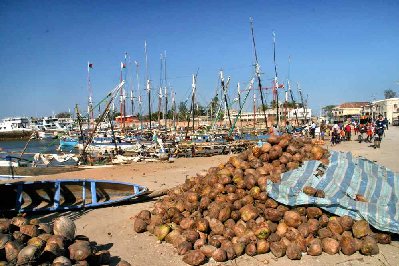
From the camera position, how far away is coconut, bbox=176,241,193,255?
22.8 feet

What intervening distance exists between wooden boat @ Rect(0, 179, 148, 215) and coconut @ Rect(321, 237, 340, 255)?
5.78 m

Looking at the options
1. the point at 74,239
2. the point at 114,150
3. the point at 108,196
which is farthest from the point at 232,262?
the point at 114,150

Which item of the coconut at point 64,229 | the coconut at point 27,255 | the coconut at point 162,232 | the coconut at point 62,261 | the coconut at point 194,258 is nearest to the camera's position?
the coconut at point 27,255

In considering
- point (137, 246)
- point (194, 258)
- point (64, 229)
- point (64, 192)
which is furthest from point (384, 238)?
point (64, 192)

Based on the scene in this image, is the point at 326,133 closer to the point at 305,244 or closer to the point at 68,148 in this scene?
the point at 68,148

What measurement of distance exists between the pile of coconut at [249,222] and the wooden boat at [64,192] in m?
2.74

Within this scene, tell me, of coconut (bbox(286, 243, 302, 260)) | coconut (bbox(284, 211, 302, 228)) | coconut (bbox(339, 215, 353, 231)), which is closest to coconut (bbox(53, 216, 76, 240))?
coconut (bbox(286, 243, 302, 260))

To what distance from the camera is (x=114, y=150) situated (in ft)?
83.7

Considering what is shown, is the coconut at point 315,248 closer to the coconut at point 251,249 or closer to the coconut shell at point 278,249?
the coconut shell at point 278,249

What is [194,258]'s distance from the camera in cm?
659

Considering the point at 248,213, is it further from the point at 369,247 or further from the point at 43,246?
the point at 43,246

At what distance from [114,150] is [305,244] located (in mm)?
20495

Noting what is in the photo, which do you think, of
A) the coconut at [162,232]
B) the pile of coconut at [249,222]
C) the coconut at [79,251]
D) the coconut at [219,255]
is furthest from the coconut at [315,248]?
the coconut at [79,251]

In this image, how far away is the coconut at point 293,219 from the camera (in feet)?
23.5
